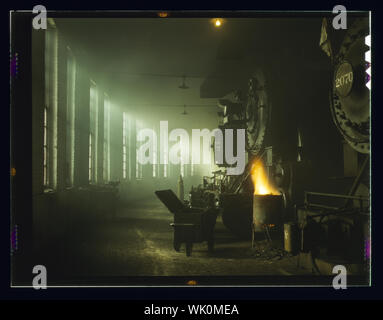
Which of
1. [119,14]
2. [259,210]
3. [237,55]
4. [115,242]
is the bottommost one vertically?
[115,242]

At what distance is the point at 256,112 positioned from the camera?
32.2ft

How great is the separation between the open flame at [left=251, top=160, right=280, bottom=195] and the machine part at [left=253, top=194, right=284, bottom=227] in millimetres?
1281

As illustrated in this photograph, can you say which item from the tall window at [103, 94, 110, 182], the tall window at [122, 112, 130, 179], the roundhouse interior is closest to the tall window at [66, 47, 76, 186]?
the roundhouse interior

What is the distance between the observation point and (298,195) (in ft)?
25.1

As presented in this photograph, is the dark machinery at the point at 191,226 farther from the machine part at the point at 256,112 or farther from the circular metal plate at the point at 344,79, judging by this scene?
the circular metal plate at the point at 344,79

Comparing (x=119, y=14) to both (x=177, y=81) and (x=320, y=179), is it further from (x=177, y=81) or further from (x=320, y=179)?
(x=177, y=81)

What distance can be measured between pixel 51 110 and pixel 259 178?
232 inches

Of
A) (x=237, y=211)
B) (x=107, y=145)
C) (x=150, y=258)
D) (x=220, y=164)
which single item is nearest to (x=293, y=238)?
(x=150, y=258)

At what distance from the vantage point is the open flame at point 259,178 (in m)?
9.08

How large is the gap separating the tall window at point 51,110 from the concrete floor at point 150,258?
1758 mm

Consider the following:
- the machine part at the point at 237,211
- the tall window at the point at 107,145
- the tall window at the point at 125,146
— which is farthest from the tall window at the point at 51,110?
the tall window at the point at 125,146

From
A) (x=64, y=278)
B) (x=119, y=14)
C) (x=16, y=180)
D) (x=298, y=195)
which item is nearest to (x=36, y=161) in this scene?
(x=16, y=180)

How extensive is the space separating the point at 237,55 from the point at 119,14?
6.47 metres

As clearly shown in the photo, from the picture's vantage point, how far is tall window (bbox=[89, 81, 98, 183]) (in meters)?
15.8
